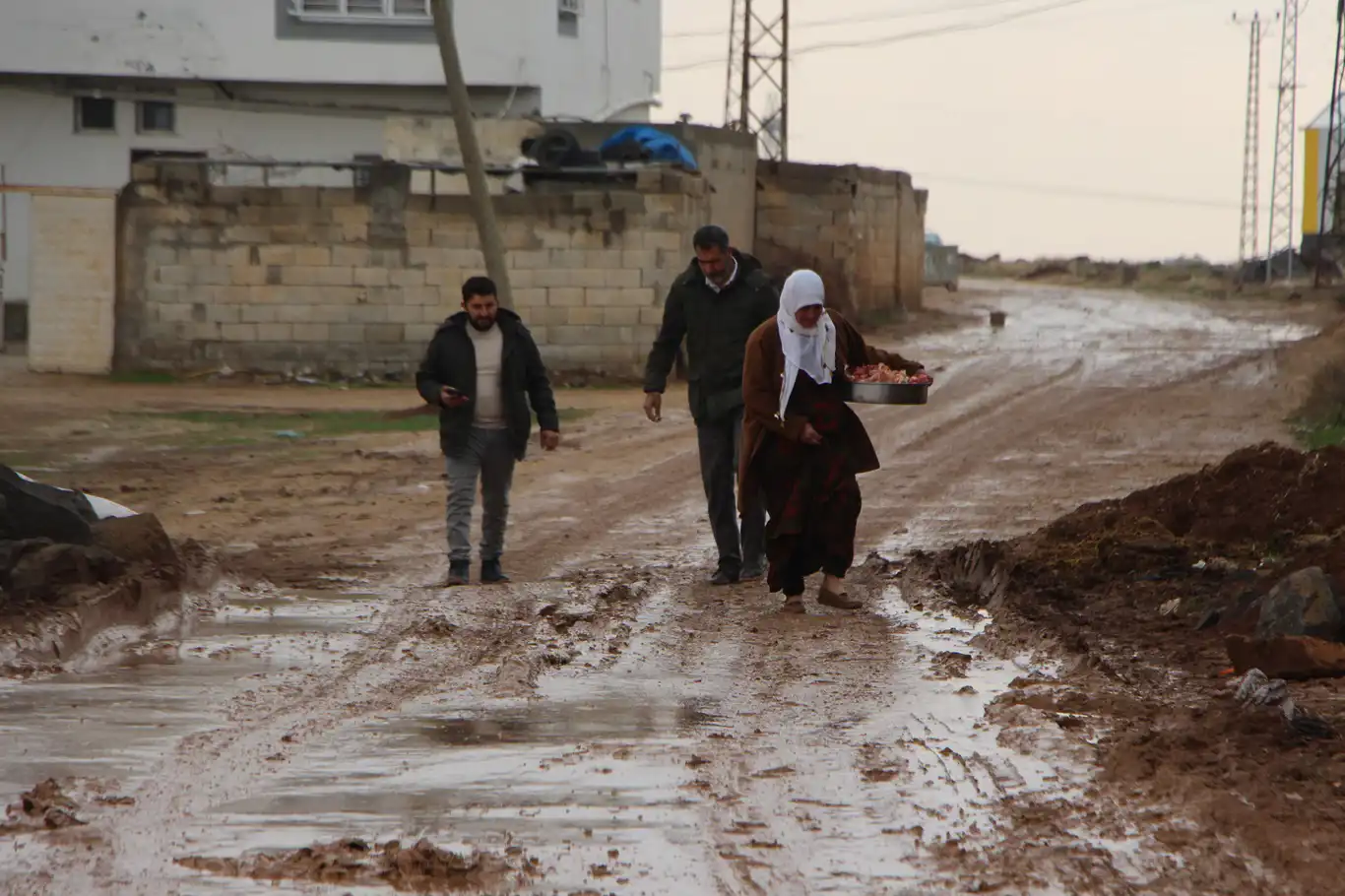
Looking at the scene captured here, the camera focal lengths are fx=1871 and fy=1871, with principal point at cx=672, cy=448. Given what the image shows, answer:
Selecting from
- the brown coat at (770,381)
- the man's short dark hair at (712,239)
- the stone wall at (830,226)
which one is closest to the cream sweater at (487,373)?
the man's short dark hair at (712,239)

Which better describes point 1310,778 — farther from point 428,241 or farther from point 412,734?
point 428,241

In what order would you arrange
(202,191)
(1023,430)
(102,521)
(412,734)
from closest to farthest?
(412,734) < (102,521) < (1023,430) < (202,191)

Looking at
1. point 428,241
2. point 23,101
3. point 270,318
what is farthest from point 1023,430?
point 23,101

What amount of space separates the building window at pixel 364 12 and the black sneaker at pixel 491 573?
22412 mm

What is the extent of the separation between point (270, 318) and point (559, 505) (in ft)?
35.8

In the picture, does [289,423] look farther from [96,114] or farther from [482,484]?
[96,114]

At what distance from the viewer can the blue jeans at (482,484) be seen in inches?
370

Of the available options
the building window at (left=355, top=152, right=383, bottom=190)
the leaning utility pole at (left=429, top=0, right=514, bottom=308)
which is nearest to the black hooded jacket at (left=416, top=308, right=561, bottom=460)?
the leaning utility pole at (left=429, top=0, right=514, bottom=308)

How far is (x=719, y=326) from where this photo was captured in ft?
31.0

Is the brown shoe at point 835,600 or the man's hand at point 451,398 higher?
the man's hand at point 451,398

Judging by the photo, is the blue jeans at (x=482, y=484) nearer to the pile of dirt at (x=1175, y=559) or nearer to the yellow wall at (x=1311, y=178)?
the pile of dirt at (x=1175, y=559)

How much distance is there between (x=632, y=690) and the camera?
6801 millimetres

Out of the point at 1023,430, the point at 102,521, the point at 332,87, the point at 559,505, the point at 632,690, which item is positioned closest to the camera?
the point at 632,690

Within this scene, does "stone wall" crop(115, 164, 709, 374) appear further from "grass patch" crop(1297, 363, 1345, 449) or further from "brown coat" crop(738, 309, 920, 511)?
"brown coat" crop(738, 309, 920, 511)
